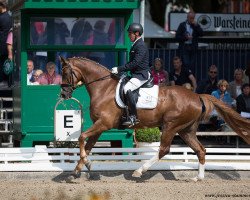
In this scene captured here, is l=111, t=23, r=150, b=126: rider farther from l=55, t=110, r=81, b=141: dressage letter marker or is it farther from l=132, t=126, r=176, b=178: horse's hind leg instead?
l=55, t=110, r=81, b=141: dressage letter marker

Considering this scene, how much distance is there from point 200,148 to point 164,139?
0.65 metres

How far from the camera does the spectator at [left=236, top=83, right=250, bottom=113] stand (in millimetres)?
22484

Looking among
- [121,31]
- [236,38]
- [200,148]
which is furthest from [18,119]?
[236,38]

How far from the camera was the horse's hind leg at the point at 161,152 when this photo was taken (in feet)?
59.1

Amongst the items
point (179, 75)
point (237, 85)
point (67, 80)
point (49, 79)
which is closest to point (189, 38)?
point (179, 75)

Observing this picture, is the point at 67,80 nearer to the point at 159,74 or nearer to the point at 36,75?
the point at 36,75

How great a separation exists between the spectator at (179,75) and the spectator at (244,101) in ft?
4.42

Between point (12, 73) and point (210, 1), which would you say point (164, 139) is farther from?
point (210, 1)

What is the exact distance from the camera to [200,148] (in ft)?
60.5

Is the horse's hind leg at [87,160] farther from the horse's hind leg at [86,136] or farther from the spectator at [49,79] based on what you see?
the spectator at [49,79]

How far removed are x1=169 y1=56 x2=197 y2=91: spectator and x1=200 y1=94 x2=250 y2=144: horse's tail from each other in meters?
4.76

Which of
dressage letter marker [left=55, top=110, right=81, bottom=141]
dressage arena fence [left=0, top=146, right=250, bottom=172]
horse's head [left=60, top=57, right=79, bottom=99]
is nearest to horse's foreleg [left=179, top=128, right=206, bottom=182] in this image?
dressage arena fence [left=0, top=146, right=250, bottom=172]

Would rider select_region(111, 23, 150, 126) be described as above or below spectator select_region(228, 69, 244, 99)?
above

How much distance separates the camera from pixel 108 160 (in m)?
19.3
